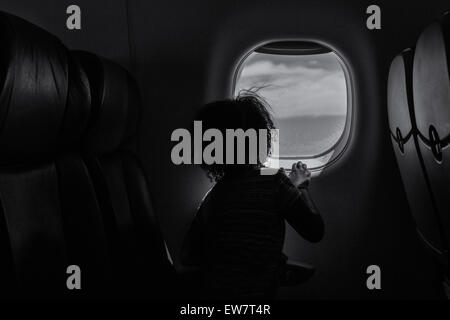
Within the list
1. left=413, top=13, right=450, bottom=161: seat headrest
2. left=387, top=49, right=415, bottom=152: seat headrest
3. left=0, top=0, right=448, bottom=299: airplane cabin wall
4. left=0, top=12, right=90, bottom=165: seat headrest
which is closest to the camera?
left=0, top=12, right=90, bottom=165: seat headrest

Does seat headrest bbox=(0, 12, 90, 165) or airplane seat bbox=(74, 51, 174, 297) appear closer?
seat headrest bbox=(0, 12, 90, 165)

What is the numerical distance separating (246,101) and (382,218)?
1029 millimetres

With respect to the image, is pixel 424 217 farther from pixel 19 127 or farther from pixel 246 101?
pixel 19 127

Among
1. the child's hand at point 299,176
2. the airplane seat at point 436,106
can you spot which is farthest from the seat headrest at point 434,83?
the child's hand at point 299,176

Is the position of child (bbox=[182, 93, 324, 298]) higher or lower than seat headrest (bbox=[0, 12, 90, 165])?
lower

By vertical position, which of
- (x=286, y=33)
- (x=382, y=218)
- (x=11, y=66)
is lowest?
(x=382, y=218)

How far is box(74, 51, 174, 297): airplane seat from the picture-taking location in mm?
1174

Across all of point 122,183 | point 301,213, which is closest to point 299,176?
point 301,213

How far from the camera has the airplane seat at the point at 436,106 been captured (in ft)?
2.97

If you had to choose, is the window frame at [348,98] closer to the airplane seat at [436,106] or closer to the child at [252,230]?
the airplane seat at [436,106]

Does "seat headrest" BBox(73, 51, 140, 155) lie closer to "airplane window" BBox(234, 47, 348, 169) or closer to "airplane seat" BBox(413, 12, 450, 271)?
"airplane window" BBox(234, 47, 348, 169)
